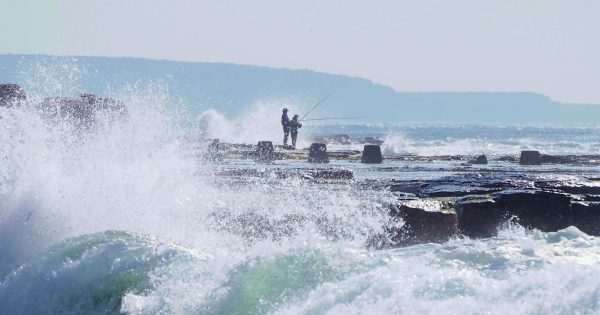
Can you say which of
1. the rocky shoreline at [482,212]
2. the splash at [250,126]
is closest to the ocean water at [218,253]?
the rocky shoreline at [482,212]

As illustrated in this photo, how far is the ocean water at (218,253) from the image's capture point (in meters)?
6.94

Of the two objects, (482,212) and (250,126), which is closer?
(482,212)

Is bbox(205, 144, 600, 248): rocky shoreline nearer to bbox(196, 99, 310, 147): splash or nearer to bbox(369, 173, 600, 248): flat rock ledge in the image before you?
bbox(369, 173, 600, 248): flat rock ledge

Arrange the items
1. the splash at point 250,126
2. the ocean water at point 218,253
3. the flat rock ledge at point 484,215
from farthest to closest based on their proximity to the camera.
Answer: the splash at point 250,126, the flat rock ledge at point 484,215, the ocean water at point 218,253

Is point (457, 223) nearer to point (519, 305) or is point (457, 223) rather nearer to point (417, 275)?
point (417, 275)

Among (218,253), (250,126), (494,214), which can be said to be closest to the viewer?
(218,253)

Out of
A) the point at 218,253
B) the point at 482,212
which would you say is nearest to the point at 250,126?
the point at 482,212

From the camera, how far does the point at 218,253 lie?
8641 mm

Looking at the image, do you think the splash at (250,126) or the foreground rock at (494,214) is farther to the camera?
the splash at (250,126)

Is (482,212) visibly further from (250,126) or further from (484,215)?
(250,126)

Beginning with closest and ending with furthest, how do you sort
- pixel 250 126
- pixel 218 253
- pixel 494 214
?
pixel 218 253, pixel 494 214, pixel 250 126

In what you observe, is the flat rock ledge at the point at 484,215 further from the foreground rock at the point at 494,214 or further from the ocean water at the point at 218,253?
the ocean water at the point at 218,253

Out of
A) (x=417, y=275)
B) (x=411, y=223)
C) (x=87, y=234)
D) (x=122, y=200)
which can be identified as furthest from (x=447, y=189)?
(x=417, y=275)

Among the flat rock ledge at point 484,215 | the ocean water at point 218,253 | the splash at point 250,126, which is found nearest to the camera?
the ocean water at point 218,253
